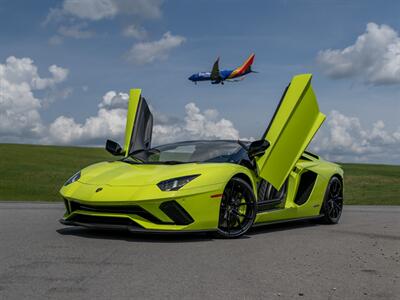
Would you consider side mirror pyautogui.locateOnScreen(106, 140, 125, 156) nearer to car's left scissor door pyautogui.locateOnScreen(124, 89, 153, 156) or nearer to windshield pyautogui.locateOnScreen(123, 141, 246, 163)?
car's left scissor door pyautogui.locateOnScreen(124, 89, 153, 156)

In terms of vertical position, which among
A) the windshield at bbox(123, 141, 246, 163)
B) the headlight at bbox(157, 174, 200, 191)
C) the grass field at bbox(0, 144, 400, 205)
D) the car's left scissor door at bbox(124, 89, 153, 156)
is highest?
the car's left scissor door at bbox(124, 89, 153, 156)

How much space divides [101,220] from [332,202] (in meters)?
4.41

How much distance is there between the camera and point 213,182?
696 cm

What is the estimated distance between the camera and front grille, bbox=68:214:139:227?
21.9 ft

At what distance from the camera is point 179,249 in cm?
616

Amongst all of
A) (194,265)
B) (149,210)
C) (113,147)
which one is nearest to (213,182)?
(149,210)

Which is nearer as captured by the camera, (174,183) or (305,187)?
(174,183)

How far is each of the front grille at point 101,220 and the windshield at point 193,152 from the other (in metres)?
1.29

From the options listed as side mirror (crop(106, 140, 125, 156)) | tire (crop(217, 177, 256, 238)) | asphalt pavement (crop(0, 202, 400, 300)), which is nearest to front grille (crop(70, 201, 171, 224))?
asphalt pavement (crop(0, 202, 400, 300))

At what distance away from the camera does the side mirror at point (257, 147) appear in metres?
7.81

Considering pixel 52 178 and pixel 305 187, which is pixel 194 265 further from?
pixel 52 178

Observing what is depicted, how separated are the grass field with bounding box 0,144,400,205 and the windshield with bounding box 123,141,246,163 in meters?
10.5

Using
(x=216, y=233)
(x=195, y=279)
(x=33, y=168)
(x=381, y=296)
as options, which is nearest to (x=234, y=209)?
(x=216, y=233)

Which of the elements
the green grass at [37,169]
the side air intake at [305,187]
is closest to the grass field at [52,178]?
the green grass at [37,169]
